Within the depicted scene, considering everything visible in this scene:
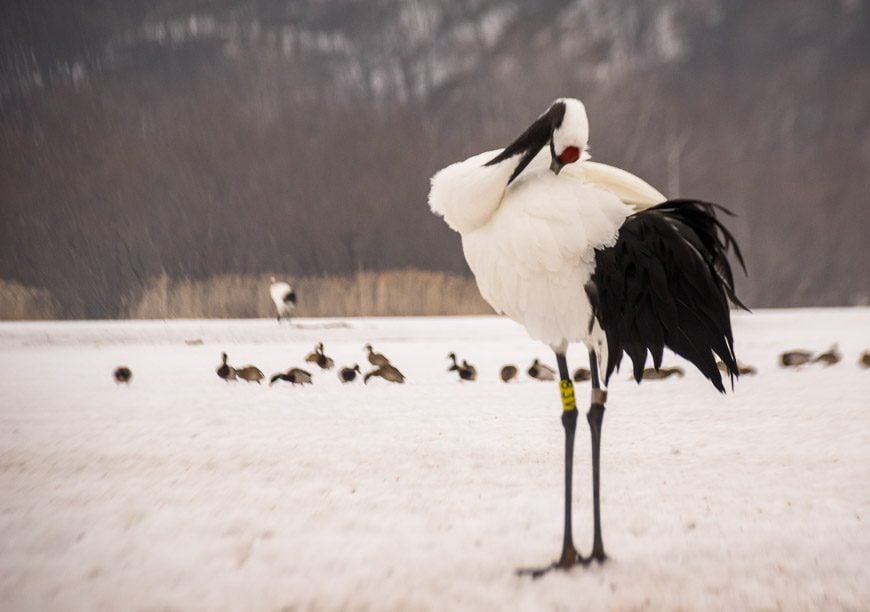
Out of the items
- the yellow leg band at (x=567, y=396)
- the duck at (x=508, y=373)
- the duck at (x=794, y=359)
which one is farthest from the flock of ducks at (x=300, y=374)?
the duck at (x=794, y=359)

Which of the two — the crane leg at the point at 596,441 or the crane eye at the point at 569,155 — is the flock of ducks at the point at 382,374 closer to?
the crane leg at the point at 596,441

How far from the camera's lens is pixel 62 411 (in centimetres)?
708

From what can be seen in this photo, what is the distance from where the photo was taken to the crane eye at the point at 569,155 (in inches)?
117

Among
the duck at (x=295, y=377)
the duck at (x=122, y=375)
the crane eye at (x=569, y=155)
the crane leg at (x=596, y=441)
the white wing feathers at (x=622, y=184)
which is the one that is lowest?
the duck at (x=295, y=377)

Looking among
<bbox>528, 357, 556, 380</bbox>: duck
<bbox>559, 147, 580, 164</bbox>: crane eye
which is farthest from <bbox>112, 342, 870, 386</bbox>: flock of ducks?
<bbox>559, 147, 580, 164</bbox>: crane eye

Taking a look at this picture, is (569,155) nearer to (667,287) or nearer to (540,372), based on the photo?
(667,287)

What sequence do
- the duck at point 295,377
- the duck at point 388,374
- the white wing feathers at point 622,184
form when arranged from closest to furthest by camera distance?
the white wing feathers at point 622,184
the duck at point 295,377
the duck at point 388,374

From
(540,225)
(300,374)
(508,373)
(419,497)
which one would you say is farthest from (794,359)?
(540,225)

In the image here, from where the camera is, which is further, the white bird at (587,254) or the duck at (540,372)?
the duck at (540,372)

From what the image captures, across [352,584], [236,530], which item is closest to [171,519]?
[236,530]

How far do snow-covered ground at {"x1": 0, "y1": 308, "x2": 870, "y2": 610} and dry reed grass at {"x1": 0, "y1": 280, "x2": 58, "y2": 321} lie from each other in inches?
405

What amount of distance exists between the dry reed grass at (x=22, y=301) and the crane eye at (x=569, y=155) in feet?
57.5

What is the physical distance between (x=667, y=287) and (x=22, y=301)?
1930cm

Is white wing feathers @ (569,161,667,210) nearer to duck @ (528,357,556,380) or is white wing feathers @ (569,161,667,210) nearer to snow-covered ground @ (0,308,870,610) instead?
snow-covered ground @ (0,308,870,610)
